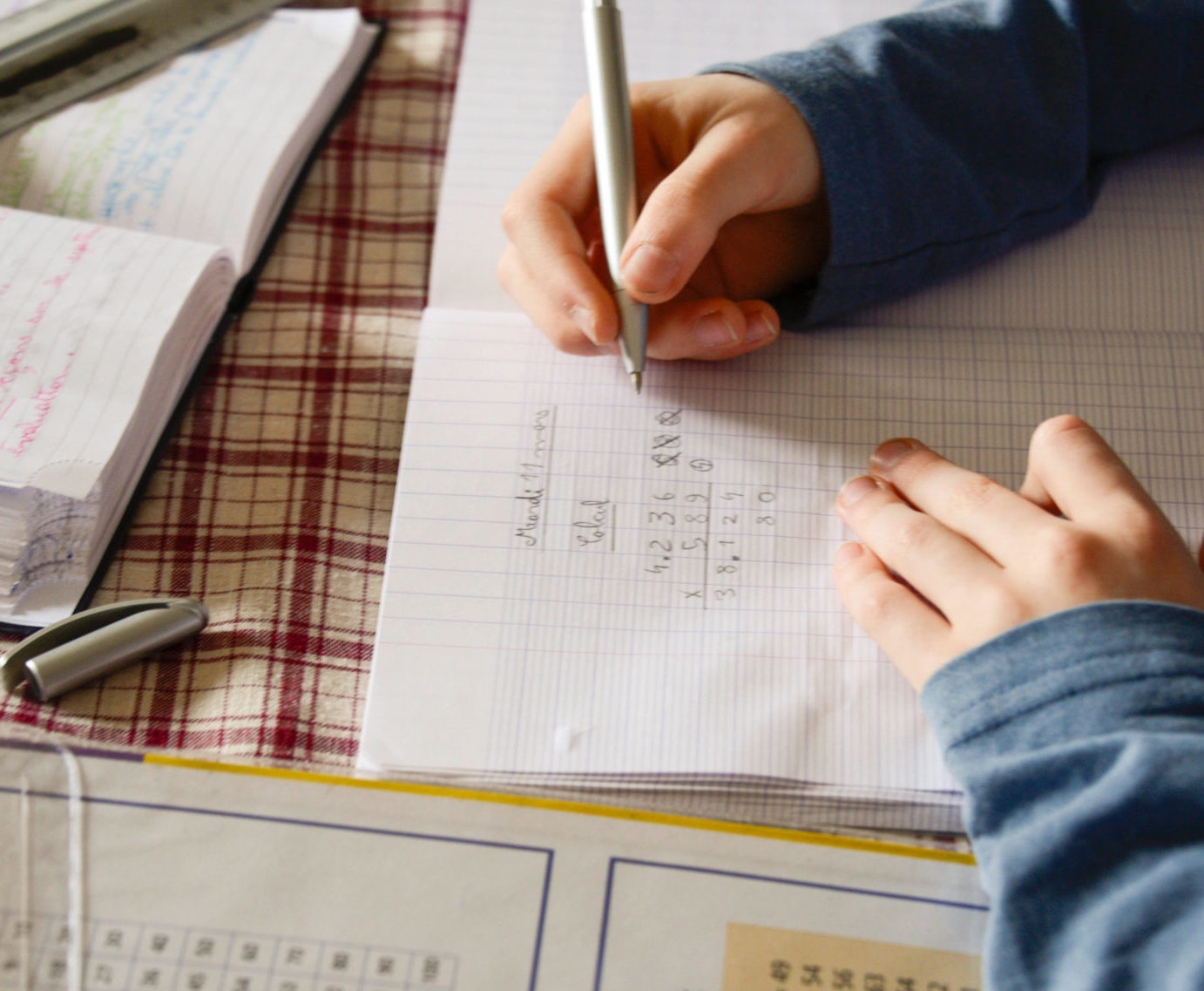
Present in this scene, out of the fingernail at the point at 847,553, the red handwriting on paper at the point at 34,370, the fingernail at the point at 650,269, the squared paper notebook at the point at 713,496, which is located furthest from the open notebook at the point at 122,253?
the fingernail at the point at 847,553

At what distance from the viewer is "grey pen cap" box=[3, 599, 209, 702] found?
412 mm

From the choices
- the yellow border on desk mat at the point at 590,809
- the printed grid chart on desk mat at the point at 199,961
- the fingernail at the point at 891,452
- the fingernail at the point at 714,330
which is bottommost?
the printed grid chart on desk mat at the point at 199,961

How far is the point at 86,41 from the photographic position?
603 millimetres

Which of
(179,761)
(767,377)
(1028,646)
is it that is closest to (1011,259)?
(767,377)

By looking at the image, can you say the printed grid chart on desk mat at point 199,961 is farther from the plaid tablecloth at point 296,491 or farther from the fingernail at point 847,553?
the fingernail at point 847,553

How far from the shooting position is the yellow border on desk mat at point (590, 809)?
37cm

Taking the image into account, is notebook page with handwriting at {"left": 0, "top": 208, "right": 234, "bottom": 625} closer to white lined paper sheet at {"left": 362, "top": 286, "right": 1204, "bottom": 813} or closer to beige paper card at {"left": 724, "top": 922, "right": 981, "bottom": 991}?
white lined paper sheet at {"left": 362, "top": 286, "right": 1204, "bottom": 813}

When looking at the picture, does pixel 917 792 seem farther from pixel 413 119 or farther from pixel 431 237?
pixel 413 119

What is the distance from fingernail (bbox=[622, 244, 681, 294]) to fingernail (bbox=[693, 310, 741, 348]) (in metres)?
0.04

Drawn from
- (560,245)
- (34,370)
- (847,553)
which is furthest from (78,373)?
(847,553)

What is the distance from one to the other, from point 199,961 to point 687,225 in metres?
0.36

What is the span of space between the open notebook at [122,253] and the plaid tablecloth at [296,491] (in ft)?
0.06

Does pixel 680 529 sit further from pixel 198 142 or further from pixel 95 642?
pixel 198 142

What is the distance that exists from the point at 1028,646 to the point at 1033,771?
0.05 meters
